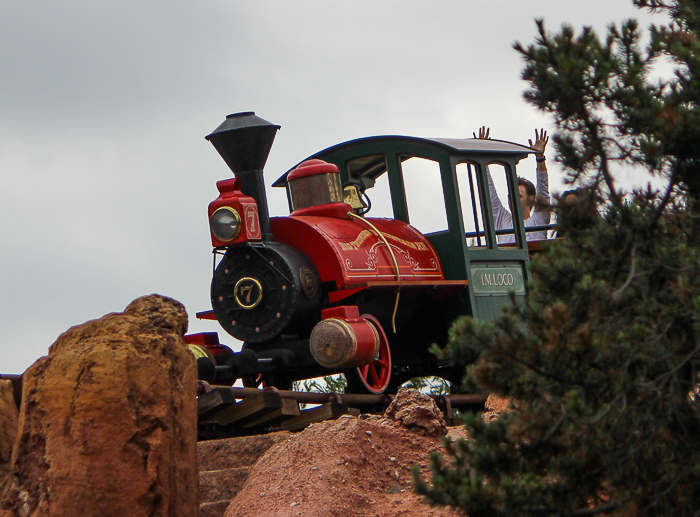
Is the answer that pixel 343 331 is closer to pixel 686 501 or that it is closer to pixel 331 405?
pixel 331 405

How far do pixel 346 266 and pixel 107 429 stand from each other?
4.61 meters

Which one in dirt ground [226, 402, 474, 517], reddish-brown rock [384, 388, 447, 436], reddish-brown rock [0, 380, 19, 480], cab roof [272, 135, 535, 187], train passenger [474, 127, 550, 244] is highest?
cab roof [272, 135, 535, 187]

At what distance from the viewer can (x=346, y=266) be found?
8594mm

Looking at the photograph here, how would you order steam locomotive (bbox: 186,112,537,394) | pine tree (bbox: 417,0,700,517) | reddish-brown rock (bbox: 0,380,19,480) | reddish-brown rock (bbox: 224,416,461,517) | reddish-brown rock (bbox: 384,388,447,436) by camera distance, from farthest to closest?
1. steam locomotive (bbox: 186,112,537,394)
2. reddish-brown rock (bbox: 384,388,447,436)
3. reddish-brown rock (bbox: 224,416,461,517)
4. reddish-brown rock (bbox: 0,380,19,480)
5. pine tree (bbox: 417,0,700,517)

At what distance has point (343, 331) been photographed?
313 inches

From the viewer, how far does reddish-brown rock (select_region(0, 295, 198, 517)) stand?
13.5 feet

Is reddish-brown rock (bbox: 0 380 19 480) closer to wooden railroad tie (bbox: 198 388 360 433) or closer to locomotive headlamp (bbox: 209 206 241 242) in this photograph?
wooden railroad tie (bbox: 198 388 360 433)

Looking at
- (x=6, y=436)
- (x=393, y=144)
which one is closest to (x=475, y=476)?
(x=6, y=436)

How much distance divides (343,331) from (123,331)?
3.71m

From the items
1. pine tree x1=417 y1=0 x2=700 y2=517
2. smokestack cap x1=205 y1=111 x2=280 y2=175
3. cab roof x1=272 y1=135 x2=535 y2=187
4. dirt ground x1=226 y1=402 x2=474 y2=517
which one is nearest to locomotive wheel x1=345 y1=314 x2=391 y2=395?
smokestack cap x1=205 y1=111 x2=280 y2=175

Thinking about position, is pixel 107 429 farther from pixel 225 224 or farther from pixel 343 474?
pixel 225 224

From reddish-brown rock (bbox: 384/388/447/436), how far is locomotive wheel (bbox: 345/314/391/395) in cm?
214

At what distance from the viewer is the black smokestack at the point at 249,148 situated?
8859mm

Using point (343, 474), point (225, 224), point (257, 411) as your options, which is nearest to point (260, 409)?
point (257, 411)
